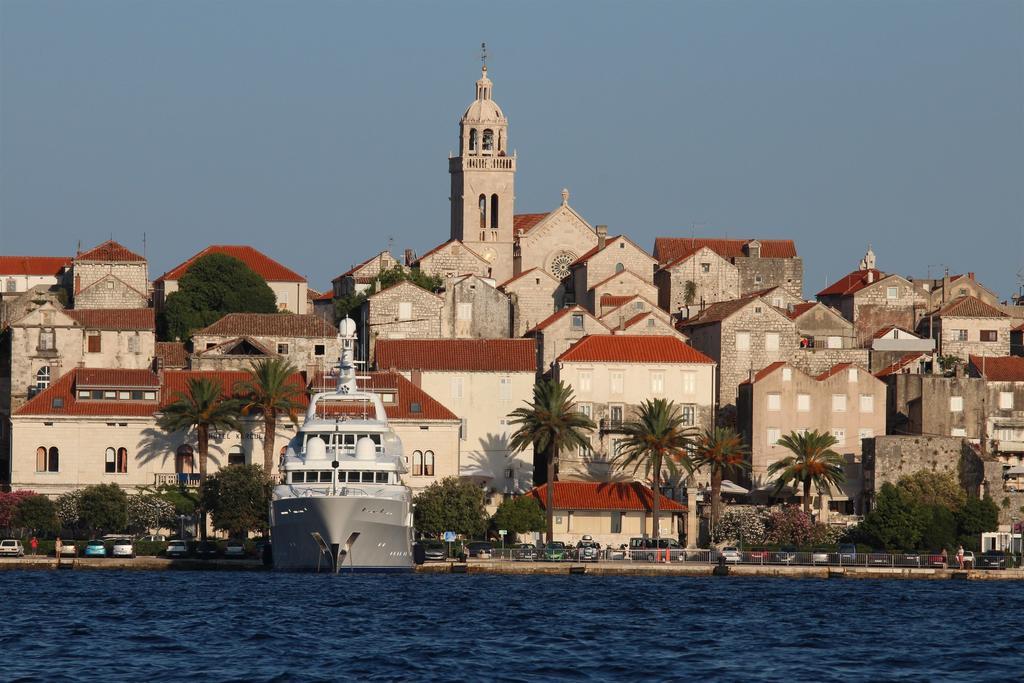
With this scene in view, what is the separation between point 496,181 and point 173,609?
76.9 meters

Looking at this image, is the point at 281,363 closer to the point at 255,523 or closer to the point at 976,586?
the point at 255,523

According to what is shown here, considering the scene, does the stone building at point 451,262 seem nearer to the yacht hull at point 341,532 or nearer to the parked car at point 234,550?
the parked car at point 234,550

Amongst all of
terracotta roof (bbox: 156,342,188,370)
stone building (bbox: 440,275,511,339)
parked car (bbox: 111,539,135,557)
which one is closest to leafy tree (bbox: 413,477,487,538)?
parked car (bbox: 111,539,135,557)

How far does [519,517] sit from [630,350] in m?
14.8

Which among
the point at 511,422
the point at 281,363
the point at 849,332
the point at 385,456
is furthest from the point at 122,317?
the point at 849,332

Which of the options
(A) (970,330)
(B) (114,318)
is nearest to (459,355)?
(B) (114,318)

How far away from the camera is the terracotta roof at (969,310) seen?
129m

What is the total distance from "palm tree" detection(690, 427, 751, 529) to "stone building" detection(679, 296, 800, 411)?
10.8m

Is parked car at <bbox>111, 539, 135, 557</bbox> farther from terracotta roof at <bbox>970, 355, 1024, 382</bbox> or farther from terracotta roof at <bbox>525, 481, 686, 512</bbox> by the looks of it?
terracotta roof at <bbox>970, 355, 1024, 382</bbox>

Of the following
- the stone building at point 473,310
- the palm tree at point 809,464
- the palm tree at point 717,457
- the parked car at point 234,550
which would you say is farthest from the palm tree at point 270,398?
the palm tree at point 809,464

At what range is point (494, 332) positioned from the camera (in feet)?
409

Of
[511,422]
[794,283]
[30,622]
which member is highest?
[794,283]

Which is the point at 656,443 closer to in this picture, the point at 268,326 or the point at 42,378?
the point at 268,326

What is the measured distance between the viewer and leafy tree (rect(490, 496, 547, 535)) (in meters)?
99.9
